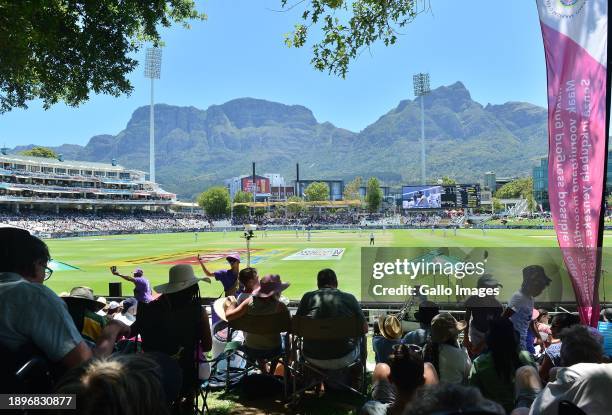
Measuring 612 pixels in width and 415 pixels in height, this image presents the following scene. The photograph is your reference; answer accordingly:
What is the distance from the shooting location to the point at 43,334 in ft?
7.83

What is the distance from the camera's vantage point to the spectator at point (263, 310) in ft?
18.0

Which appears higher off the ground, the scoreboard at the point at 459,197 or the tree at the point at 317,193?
the tree at the point at 317,193

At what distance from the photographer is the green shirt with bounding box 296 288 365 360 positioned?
511cm

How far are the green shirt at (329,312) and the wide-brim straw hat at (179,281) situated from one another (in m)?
1.37

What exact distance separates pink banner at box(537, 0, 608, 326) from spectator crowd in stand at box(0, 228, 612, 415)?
0.54m

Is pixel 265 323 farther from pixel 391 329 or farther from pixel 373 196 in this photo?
pixel 373 196

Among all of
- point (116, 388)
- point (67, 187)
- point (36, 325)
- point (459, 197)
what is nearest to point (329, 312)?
point (36, 325)

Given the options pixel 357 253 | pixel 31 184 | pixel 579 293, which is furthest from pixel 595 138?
pixel 31 184

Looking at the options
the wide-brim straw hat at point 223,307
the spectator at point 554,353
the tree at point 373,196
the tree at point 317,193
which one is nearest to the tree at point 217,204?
the tree at point 317,193

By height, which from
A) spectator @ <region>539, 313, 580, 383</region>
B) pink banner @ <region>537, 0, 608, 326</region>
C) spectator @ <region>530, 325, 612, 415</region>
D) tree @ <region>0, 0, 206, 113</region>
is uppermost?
tree @ <region>0, 0, 206, 113</region>

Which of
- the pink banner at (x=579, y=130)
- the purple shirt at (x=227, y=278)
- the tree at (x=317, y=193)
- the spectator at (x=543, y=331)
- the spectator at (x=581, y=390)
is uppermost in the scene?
the tree at (x=317, y=193)

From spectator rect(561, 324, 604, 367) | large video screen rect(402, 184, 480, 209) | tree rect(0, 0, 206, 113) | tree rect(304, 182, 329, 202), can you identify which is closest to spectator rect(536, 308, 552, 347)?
spectator rect(561, 324, 604, 367)

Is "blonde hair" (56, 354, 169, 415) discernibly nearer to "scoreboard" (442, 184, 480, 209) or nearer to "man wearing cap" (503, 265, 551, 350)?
"man wearing cap" (503, 265, 551, 350)

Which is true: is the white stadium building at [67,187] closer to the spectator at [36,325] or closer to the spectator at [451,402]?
the spectator at [36,325]
